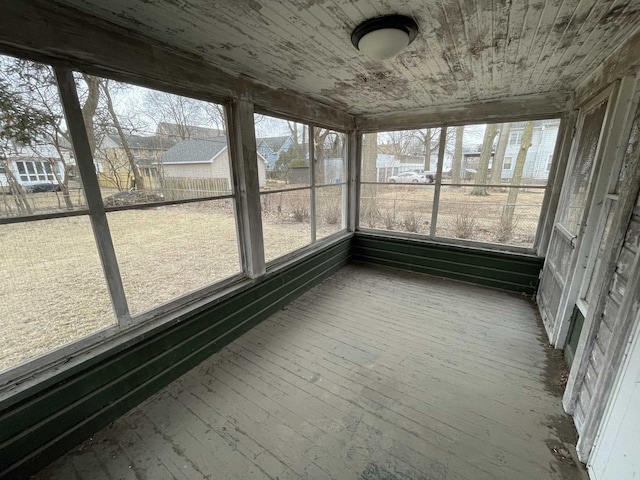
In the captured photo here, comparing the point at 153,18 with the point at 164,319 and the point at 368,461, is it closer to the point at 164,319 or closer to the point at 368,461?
the point at 164,319

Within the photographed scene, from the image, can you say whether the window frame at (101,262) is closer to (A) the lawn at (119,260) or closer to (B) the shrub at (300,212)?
(A) the lawn at (119,260)

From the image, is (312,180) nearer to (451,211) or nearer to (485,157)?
(451,211)

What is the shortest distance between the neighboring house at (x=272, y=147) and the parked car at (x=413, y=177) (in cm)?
200

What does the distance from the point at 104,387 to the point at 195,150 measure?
180 cm

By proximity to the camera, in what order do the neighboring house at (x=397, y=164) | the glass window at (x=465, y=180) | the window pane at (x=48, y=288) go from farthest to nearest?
the neighboring house at (x=397, y=164) → the glass window at (x=465, y=180) → the window pane at (x=48, y=288)

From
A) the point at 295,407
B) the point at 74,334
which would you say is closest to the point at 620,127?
the point at 295,407

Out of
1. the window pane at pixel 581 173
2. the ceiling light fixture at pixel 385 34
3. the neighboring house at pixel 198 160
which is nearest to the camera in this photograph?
the ceiling light fixture at pixel 385 34

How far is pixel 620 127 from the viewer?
1.79m

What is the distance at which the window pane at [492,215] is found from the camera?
11.3ft

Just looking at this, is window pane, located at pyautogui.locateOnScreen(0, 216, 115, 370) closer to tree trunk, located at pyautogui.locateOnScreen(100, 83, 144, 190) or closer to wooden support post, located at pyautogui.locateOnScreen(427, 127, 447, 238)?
tree trunk, located at pyautogui.locateOnScreen(100, 83, 144, 190)

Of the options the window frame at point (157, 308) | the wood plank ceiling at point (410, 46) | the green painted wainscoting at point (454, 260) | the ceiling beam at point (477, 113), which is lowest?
the green painted wainscoting at point (454, 260)

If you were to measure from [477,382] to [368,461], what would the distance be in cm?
114

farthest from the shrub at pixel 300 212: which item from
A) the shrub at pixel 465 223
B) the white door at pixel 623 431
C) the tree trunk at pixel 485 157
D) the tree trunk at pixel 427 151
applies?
the white door at pixel 623 431

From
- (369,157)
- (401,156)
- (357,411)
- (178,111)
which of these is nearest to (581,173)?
(401,156)
